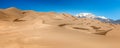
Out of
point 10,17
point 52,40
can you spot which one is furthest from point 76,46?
point 10,17

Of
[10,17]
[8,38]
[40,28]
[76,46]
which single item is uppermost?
[10,17]

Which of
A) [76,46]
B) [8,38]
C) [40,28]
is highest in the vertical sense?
[40,28]

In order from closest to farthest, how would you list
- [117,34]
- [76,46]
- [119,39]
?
[76,46], [119,39], [117,34]

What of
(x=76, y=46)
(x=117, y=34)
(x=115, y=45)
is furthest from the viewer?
(x=117, y=34)

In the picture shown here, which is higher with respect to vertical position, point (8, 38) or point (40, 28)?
point (40, 28)

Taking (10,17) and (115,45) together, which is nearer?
(115,45)

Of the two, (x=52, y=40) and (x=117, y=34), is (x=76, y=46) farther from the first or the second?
(x=117, y=34)

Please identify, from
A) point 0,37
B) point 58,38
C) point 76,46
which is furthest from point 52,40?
point 0,37

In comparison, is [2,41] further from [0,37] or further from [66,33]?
[66,33]

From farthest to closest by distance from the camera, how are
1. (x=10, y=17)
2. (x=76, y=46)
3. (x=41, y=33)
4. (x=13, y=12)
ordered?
(x=13, y=12) < (x=10, y=17) < (x=41, y=33) < (x=76, y=46)
